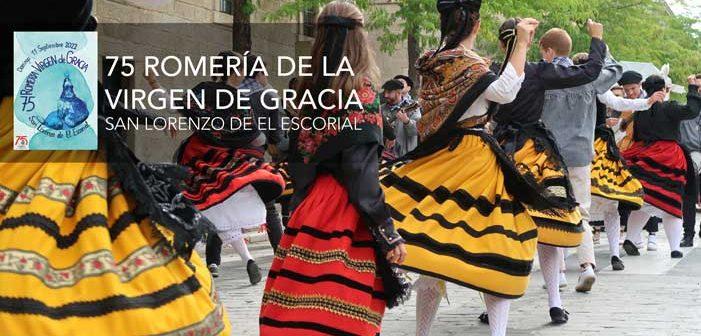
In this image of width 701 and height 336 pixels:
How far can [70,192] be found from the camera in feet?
12.6

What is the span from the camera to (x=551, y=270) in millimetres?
8023

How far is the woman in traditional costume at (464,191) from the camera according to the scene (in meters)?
6.17

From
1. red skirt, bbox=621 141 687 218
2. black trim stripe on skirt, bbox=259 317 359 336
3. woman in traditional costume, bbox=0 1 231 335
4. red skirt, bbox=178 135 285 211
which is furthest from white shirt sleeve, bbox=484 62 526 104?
Result: red skirt, bbox=621 141 687 218

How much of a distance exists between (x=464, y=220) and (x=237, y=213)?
3.84m

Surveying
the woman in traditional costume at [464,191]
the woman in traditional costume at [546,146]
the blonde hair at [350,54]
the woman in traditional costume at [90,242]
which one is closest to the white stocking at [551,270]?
the woman in traditional costume at [546,146]

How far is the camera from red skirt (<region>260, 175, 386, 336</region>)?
5207mm

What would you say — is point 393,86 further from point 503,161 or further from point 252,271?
point 503,161

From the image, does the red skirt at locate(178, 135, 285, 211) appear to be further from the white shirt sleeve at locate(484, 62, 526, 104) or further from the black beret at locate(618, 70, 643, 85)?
the black beret at locate(618, 70, 643, 85)

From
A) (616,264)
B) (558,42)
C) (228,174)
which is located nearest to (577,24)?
(616,264)

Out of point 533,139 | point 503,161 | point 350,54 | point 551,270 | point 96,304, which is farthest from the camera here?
point 533,139

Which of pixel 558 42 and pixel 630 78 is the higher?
pixel 558 42

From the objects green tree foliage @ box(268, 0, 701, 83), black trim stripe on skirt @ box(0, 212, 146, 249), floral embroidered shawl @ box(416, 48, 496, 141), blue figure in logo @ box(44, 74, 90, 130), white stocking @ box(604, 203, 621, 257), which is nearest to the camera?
black trim stripe on skirt @ box(0, 212, 146, 249)

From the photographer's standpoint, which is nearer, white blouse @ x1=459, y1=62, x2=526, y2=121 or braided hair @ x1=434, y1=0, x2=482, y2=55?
white blouse @ x1=459, y1=62, x2=526, y2=121

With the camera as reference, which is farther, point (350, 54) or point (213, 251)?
point (213, 251)
